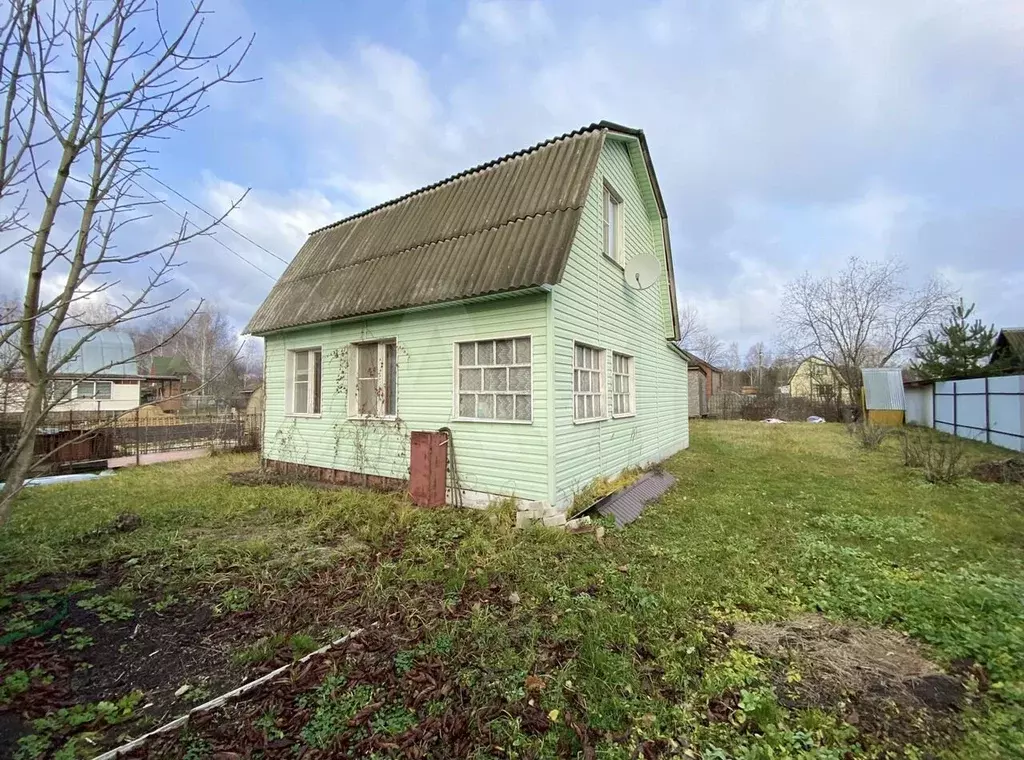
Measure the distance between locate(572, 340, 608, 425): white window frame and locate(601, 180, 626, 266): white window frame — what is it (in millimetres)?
1991

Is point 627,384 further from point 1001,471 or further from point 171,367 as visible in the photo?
point 171,367

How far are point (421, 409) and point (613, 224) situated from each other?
17.6 feet

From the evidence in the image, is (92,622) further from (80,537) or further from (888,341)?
(888,341)

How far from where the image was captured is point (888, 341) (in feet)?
111

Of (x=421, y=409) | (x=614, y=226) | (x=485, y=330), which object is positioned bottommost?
(x=421, y=409)

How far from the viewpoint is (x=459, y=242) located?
25.4 ft

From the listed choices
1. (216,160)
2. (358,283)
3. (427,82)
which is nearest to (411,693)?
(216,160)

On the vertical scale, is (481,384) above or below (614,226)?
below

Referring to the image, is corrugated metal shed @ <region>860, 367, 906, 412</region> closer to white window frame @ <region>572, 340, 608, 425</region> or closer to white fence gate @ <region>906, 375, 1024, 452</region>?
white fence gate @ <region>906, 375, 1024, 452</region>

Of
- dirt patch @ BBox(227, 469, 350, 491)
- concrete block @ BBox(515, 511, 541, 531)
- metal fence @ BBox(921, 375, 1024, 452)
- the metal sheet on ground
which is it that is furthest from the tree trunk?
metal fence @ BBox(921, 375, 1024, 452)

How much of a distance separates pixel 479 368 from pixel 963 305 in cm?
2826

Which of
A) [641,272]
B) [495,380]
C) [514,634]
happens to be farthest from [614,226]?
[514,634]

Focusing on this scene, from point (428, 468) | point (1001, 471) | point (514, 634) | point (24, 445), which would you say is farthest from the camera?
point (1001, 471)

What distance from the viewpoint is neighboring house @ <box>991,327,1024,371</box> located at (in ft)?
60.2
